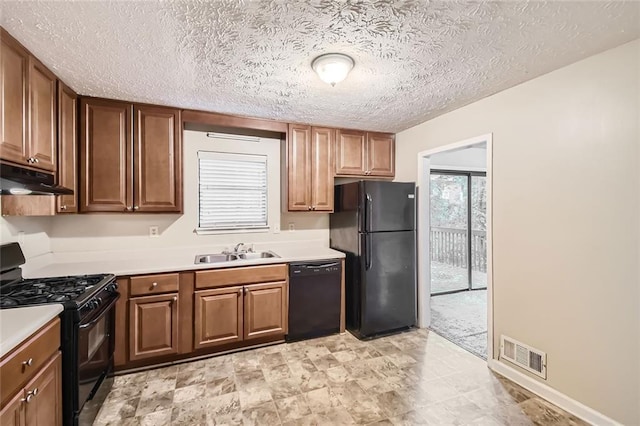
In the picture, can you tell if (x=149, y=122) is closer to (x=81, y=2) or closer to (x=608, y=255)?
(x=81, y=2)

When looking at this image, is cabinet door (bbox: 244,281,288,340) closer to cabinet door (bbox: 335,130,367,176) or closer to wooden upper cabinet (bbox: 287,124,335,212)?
wooden upper cabinet (bbox: 287,124,335,212)

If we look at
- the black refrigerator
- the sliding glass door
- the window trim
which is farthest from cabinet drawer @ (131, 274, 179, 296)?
the sliding glass door

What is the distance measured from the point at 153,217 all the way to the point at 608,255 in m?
3.82

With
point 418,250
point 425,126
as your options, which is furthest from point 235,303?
point 425,126

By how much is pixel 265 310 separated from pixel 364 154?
2.21 meters

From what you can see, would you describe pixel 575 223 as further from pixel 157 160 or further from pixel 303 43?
pixel 157 160

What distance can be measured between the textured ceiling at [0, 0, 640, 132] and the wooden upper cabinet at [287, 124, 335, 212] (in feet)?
2.55

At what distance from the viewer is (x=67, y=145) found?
239 cm

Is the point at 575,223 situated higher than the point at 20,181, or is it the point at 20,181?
the point at 20,181

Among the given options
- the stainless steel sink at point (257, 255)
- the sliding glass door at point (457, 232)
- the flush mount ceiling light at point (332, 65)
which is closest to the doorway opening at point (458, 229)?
the sliding glass door at point (457, 232)

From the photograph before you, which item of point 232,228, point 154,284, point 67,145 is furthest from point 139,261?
point 67,145

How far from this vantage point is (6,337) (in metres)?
1.20

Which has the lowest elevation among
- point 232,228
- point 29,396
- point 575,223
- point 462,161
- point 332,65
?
point 29,396

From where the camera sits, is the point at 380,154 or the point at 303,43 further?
the point at 380,154
